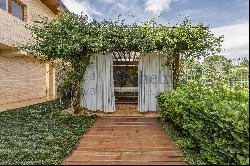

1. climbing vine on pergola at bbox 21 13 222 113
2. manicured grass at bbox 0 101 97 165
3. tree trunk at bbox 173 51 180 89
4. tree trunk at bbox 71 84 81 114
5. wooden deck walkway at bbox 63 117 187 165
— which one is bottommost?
wooden deck walkway at bbox 63 117 187 165

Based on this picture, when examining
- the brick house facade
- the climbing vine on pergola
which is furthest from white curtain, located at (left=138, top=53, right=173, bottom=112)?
the brick house facade

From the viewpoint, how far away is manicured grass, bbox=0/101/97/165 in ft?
21.6

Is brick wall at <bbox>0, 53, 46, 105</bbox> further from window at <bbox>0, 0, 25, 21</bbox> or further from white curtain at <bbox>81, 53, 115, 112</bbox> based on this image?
white curtain at <bbox>81, 53, 115, 112</bbox>

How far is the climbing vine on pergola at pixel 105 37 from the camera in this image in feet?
40.3

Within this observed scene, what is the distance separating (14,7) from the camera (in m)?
17.7

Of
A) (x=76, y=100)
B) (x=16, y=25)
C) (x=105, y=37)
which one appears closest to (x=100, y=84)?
(x=76, y=100)

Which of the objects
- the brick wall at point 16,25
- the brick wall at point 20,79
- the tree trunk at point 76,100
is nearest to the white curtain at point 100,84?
the tree trunk at point 76,100

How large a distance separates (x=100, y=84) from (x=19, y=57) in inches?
284

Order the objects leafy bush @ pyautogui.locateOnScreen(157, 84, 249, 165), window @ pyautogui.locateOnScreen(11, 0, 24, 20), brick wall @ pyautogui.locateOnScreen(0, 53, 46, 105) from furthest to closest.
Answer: brick wall @ pyautogui.locateOnScreen(0, 53, 46, 105) → window @ pyautogui.locateOnScreen(11, 0, 24, 20) → leafy bush @ pyautogui.locateOnScreen(157, 84, 249, 165)

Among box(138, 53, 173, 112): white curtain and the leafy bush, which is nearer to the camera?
the leafy bush

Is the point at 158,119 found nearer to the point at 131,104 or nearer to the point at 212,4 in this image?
the point at 131,104

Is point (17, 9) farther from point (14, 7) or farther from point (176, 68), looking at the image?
point (176, 68)

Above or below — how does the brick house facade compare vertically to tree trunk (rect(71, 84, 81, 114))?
above

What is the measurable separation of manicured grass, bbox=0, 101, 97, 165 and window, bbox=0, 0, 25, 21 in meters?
5.20
